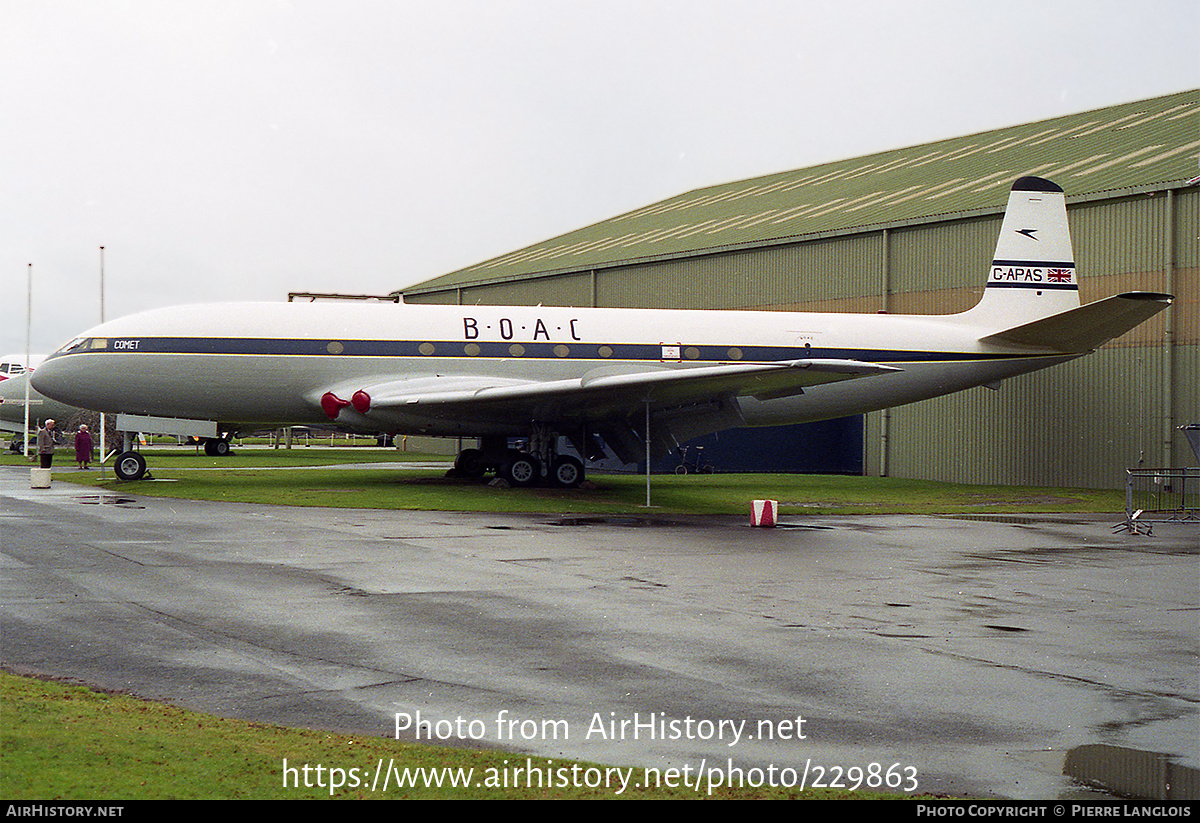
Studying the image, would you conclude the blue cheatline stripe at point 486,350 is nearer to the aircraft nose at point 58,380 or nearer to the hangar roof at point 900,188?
the aircraft nose at point 58,380

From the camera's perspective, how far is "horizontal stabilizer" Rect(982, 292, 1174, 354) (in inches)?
892

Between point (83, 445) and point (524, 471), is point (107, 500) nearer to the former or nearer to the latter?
point (524, 471)

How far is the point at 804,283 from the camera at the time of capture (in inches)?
1348

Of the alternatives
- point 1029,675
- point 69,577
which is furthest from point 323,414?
point 1029,675

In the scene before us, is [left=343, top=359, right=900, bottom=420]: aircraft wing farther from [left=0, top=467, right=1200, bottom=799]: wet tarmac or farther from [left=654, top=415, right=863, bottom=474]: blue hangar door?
[left=654, top=415, right=863, bottom=474]: blue hangar door

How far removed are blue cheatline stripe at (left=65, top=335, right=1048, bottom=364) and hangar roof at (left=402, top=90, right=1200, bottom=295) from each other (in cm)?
737

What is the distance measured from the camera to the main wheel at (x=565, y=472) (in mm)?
24438

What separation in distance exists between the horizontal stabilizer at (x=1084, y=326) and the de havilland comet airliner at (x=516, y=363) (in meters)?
0.05

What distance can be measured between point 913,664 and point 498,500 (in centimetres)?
1433

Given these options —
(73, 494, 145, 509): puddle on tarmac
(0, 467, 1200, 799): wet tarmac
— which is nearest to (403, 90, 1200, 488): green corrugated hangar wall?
(0, 467, 1200, 799): wet tarmac

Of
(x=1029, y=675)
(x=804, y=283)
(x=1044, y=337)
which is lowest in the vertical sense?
(x=1029, y=675)

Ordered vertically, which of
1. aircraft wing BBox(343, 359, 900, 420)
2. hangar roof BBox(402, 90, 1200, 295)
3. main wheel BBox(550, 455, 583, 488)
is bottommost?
main wheel BBox(550, 455, 583, 488)

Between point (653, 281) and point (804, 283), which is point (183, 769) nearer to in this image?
point (804, 283)

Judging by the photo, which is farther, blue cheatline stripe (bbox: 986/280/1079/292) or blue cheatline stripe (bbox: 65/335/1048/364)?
blue cheatline stripe (bbox: 986/280/1079/292)
